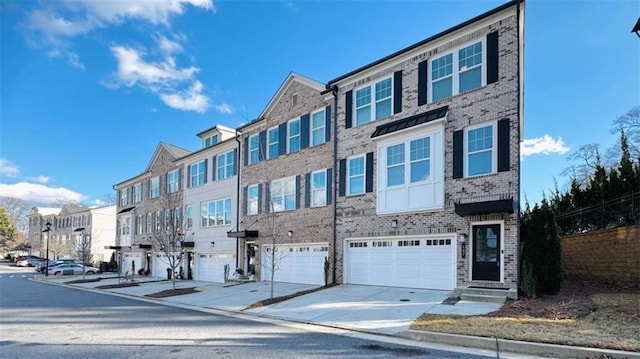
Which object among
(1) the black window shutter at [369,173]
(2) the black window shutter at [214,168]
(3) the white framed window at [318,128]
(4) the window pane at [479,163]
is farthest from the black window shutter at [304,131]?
(2) the black window shutter at [214,168]

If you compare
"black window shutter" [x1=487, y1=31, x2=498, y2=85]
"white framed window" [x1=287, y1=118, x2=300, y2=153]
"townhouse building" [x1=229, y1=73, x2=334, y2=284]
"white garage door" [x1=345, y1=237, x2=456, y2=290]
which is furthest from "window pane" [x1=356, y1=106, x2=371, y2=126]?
"black window shutter" [x1=487, y1=31, x2=498, y2=85]

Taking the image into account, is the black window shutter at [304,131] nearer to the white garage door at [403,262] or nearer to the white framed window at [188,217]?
the white garage door at [403,262]

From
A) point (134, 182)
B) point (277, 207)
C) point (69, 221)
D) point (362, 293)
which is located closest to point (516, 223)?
point (362, 293)

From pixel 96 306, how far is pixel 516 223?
596 inches

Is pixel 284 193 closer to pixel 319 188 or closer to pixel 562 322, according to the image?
pixel 319 188

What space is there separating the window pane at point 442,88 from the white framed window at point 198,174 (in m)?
17.7

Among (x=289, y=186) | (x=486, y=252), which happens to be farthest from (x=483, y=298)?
(x=289, y=186)

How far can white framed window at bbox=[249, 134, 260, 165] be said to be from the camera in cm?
2347

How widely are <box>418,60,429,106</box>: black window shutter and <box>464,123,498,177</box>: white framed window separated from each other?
2317 mm

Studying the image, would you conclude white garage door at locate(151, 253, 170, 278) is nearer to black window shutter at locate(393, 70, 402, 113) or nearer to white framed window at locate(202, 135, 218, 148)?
white framed window at locate(202, 135, 218, 148)

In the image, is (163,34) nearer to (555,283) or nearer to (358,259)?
(358,259)

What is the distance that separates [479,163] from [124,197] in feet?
117

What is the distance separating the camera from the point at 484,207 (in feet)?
42.2

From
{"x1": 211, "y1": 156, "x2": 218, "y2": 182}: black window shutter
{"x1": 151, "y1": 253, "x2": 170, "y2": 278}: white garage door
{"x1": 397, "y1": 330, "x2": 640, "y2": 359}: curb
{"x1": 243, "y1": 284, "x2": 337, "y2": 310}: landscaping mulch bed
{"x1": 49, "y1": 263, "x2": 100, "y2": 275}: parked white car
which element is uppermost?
{"x1": 211, "y1": 156, "x2": 218, "y2": 182}: black window shutter
